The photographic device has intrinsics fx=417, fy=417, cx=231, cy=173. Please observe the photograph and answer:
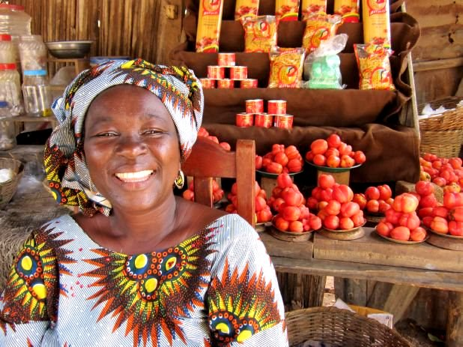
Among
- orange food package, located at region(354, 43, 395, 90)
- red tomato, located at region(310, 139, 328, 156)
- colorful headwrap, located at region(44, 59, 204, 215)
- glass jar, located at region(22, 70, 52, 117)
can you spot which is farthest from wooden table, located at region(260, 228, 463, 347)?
glass jar, located at region(22, 70, 52, 117)

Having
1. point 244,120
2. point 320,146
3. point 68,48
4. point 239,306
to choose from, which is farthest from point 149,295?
point 68,48

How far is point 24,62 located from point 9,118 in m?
0.53

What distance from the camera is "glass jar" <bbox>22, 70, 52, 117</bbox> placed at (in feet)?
11.6

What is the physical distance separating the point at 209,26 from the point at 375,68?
1.11 m

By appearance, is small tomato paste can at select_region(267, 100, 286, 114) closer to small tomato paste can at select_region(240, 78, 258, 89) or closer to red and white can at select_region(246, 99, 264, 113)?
red and white can at select_region(246, 99, 264, 113)

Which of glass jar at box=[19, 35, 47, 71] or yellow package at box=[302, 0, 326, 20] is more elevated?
yellow package at box=[302, 0, 326, 20]

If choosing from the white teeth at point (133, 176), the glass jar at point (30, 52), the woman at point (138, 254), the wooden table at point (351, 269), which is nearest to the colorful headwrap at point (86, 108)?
the woman at point (138, 254)

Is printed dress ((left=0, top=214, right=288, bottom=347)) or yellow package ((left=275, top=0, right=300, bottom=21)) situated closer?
printed dress ((left=0, top=214, right=288, bottom=347))

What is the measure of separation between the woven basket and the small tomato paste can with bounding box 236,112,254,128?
3.62 feet

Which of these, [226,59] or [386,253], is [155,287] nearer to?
[386,253]

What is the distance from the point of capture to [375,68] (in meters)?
2.47

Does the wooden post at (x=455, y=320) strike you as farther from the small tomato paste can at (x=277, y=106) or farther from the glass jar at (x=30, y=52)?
the glass jar at (x=30, y=52)

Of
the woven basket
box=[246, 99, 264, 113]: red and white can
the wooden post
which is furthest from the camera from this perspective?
box=[246, 99, 264, 113]: red and white can

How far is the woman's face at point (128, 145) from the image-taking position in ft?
3.52
